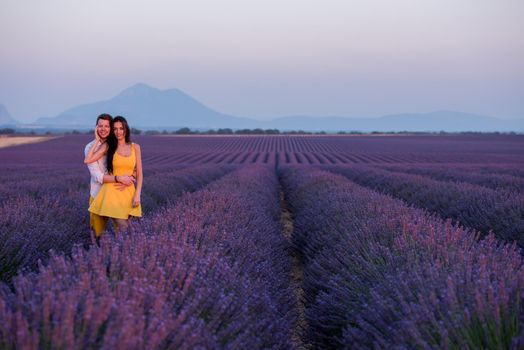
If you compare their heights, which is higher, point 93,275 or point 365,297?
point 93,275

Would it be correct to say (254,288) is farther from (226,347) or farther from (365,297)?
(226,347)

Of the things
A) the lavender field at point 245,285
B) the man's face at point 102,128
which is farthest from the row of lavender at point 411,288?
the man's face at point 102,128

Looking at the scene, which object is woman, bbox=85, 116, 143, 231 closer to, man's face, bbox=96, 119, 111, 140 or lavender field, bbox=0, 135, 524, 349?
man's face, bbox=96, 119, 111, 140

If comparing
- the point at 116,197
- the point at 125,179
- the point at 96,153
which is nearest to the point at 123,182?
the point at 125,179

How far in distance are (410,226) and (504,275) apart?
3.81ft

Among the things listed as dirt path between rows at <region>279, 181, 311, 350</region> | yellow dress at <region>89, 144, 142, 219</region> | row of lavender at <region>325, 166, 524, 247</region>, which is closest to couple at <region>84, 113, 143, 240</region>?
yellow dress at <region>89, 144, 142, 219</region>

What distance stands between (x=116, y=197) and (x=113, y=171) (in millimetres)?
225

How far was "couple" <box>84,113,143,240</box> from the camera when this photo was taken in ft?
14.5

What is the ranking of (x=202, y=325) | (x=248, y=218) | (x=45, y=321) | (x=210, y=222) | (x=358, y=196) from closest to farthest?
(x=45, y=321)
(x=202, y=325)
(x=210, y=222)
(x=248, y=218)
(x=358, y=196)

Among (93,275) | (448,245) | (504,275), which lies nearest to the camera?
(93,275)

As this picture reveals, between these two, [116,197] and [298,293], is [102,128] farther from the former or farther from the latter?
[298,293]

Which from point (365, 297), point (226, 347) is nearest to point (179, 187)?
point (365, 297)

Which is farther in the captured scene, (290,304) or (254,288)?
(290,304)

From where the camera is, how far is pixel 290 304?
338 centimetres
